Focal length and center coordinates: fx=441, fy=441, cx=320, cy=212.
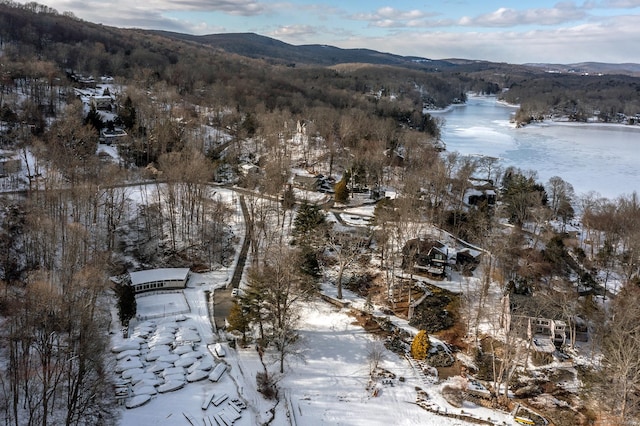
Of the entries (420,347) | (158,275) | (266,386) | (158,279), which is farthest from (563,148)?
(266,386)

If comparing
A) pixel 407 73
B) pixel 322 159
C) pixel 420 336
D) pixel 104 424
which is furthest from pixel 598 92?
pixel 104 424

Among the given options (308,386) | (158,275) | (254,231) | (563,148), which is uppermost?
(563,148)

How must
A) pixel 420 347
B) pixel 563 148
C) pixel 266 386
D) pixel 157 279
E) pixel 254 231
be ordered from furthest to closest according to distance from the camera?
pixel 563 148 → pixel 254 231 → pixel 157 279 → pixel 420 347 → pixel 266 386

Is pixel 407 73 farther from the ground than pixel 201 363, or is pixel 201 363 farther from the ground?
pixel 407 73

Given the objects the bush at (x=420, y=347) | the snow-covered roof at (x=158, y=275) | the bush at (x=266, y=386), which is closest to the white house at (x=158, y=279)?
the snow-covered roof at (x=158, y=275)

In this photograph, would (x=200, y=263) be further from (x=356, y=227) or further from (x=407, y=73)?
(x=407, y=73)

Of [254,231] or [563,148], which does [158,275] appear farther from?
[563,148]
